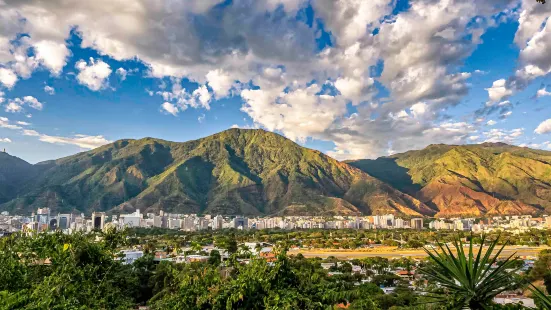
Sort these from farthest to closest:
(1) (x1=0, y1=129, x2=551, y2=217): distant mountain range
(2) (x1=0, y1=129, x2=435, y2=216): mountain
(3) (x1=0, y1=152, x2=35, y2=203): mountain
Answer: (3) (x1=0, y1=152, x2=35, y2=203): mountain → (1) (x1=0, y1=129, x2=551, y2=217): distant mountain range → (2) (x1=0, y1=129, x2=435, y2=216): mountain

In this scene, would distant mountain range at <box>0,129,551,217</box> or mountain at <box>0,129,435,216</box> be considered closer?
mountain at <box>0,129,435,216</box>

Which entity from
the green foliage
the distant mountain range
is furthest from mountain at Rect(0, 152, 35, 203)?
the green foliage

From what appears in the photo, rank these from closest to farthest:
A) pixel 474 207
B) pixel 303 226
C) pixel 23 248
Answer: pixel 23 248, pixel 303 226, pixel 474 207

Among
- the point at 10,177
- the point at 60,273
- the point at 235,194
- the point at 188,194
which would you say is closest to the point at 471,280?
the point at 60,273

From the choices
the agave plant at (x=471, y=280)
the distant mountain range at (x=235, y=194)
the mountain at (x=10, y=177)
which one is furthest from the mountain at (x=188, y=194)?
the agave plant at (x=471, y=280)

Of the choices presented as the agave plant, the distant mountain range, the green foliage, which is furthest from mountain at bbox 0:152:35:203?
the agave plant

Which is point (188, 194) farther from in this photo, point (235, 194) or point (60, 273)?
point (60, 273)

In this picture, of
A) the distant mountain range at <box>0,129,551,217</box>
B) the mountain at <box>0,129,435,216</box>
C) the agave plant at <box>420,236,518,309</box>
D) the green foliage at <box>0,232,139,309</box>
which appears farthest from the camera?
the distant mountain range at <box>0,129,551,217</box>

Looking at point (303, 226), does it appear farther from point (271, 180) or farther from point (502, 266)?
point (502, 266)

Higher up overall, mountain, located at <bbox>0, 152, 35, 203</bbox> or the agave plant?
mountain, located at <bbox>0, 152, 35, 203</bbox>

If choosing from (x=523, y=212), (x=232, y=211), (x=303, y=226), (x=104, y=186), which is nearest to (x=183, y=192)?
(x=232, y=211)

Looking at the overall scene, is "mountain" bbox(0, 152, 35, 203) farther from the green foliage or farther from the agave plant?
the agave plant
